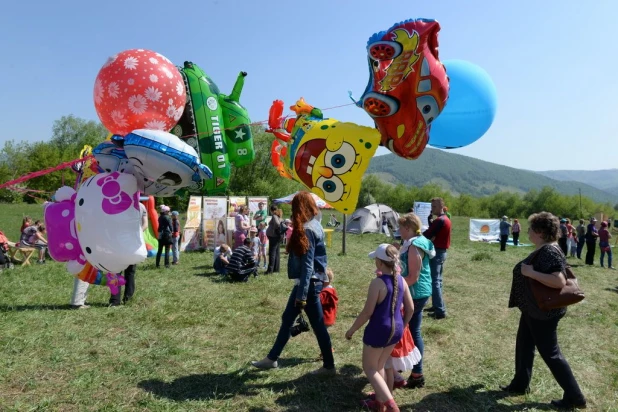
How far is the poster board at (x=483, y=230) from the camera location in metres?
21.8

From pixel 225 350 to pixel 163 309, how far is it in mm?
1923

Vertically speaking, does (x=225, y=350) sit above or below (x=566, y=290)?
below

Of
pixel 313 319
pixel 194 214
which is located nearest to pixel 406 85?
pixel 313 319

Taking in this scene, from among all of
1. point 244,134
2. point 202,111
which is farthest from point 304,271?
point 202,111

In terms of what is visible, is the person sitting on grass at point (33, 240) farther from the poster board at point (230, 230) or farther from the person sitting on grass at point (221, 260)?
the poster board at point (230, 230)

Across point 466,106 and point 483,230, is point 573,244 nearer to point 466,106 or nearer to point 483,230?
point 483,230

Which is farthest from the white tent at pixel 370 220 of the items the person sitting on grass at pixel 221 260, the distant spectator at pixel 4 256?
the distant spectator at pixel 4 256

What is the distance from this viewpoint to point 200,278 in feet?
29.2

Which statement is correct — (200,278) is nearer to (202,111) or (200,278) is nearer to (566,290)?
(202,111)

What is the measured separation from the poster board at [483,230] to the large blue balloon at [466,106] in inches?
729

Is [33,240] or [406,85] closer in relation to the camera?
[406,85]

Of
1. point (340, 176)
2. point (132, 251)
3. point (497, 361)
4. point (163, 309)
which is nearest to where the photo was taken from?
point (132, 251)

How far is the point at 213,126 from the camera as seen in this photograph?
12.4 feet

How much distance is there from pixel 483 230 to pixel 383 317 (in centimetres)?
2050
